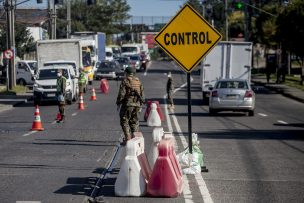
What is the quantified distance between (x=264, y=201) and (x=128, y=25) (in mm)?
154369

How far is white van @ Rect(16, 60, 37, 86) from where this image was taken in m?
56.5

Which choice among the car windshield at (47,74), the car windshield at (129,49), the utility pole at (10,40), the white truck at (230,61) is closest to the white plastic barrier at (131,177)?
the car windshield at (47,74)

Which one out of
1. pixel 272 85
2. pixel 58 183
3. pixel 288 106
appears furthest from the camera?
pixel 272 85

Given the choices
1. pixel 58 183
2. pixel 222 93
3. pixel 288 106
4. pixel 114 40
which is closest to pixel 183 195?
pixel 58 183

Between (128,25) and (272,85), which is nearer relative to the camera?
(272,85)

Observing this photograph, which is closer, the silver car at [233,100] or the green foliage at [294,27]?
the silver car at [233,100]

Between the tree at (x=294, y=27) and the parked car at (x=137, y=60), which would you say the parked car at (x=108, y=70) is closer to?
the tree at (x=294, y=27)

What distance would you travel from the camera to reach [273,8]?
3012 inches

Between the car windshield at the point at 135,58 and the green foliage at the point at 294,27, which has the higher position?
the green foliage at the point at 294,27

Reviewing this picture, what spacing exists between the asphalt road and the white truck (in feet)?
20.4

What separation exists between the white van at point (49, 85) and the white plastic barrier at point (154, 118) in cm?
1212

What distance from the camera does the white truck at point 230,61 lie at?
1598 inches

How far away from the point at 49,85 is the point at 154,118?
13.0 m

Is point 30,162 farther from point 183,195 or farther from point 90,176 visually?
point 183,195
